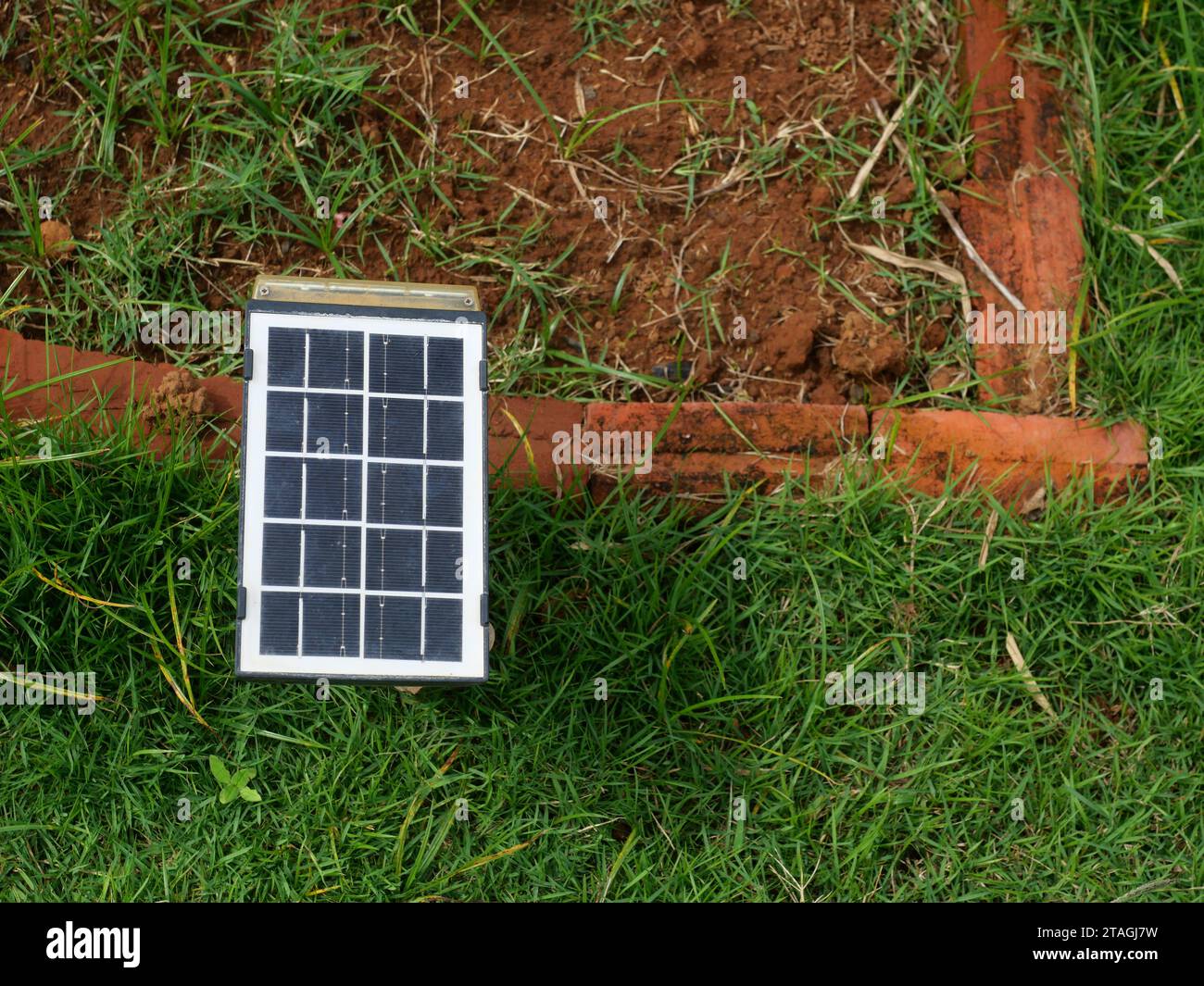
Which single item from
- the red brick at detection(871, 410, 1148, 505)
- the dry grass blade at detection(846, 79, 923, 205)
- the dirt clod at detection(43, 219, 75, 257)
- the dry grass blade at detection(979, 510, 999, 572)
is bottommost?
the dry grass blade at detection(979, 510, 999, 572)

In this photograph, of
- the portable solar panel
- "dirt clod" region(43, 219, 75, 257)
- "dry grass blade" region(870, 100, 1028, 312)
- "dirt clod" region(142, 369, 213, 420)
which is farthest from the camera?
"dry grass blade" region(870, 100, 1028, 312)

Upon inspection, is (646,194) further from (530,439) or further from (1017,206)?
(1017,206)

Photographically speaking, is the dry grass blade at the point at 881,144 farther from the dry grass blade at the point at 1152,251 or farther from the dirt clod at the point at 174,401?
the dirt clod at the point at 174,401

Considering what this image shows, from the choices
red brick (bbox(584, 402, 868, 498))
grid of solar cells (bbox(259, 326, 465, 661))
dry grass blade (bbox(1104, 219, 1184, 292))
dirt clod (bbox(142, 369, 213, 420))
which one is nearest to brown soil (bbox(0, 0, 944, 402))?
red brick (bbox(584, 402, 868, 498))

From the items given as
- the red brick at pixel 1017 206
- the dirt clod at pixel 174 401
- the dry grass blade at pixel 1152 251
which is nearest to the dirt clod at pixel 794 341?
the red brick at pixel 1017 206

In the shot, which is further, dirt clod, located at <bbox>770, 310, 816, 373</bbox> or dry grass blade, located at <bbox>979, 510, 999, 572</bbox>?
dirt clod, located at <bbox>770, 310, 816, 373</bbox>

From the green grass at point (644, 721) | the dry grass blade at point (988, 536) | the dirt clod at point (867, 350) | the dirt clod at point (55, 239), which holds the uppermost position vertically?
the dirt clod at point (55, 239)

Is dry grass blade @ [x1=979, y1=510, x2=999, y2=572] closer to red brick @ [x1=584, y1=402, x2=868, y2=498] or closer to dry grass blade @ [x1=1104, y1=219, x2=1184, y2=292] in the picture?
red brick @ [x1=584, y1=402, x2=868, y2=498]

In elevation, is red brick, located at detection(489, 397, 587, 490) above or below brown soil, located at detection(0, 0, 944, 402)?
below
